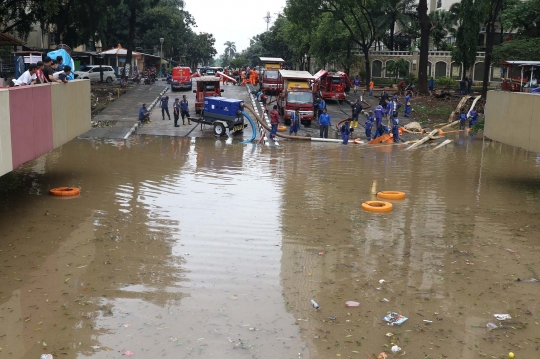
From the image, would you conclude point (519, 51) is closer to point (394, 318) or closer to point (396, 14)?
point (396, 14)

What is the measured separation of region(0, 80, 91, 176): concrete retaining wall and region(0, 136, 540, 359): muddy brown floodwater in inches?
61.1

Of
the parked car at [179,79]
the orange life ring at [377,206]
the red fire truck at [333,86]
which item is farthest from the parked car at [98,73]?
the orange life ring at [377,206]

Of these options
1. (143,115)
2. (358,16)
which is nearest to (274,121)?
(143,115)

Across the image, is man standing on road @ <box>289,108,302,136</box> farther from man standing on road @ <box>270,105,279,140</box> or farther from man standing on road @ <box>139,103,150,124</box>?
man standing on road @ <box>139,103,150,124</box>

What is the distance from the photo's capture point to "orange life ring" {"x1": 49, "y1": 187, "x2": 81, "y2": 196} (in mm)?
15699

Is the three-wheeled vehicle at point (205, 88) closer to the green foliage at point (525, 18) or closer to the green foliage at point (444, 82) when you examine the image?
the green foliage at point (525, 18)

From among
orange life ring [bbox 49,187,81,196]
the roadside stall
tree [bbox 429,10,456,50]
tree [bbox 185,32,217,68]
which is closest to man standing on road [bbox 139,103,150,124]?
orange life ring [bbox 49,187,81,196]

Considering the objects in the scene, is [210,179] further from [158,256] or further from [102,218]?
[158,256]

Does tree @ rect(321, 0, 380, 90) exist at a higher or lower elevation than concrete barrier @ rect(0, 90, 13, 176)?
higher

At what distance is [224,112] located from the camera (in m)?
30.6

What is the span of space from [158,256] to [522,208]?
378 inches

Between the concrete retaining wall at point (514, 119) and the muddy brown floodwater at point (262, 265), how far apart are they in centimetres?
152

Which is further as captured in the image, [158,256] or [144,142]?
[144,142]

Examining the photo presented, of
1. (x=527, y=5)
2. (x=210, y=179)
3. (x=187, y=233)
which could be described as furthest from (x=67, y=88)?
(x=527, y=5)
